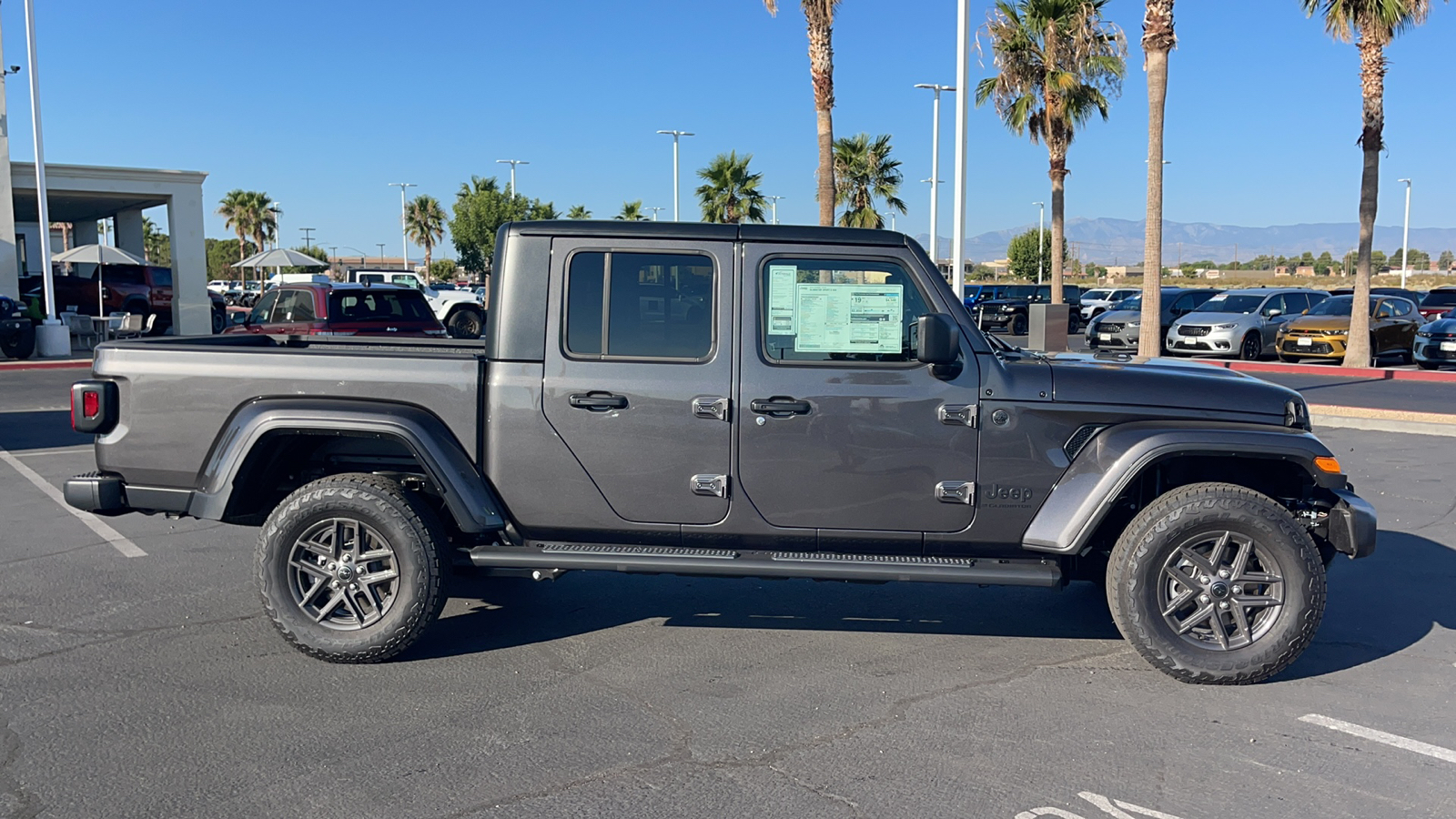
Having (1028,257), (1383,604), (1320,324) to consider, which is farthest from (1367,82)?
(1028,257)

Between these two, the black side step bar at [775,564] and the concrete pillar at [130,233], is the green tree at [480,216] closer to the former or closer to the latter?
the concrete pillar at [130,233]

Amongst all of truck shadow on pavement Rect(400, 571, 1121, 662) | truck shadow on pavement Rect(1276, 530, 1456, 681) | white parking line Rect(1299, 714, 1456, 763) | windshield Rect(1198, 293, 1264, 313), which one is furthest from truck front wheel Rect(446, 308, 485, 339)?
white parking line Rect(1299, 714, 1456, 763)

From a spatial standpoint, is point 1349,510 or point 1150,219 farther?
point 1150,219

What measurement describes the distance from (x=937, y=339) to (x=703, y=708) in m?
1.77

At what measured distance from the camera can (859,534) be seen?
4.89 meters

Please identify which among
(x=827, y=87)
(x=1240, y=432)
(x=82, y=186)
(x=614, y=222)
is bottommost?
(x=1240, y=432)

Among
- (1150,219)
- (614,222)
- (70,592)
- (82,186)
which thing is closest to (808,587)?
(614,222)

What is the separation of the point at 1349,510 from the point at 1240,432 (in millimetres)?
622

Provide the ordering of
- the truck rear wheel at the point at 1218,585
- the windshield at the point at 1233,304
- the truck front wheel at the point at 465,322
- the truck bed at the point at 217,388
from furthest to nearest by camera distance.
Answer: the truck front wheel at the point at 465,322 < the windshield at the point at 1233,304 < the truck bed at the point at 217,388 < the truck rear wheel at the point at 1218,585

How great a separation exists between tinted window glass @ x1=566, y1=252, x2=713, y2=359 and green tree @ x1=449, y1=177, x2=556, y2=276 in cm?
5107

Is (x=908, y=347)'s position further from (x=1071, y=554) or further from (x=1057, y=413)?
(x=1071, y=554)

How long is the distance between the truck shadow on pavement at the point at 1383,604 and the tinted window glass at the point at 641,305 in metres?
3.04

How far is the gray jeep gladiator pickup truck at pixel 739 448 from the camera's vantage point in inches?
187

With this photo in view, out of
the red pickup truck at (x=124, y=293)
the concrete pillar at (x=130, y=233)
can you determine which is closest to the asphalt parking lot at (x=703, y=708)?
the red pickup truck at (x=124, y=293)
